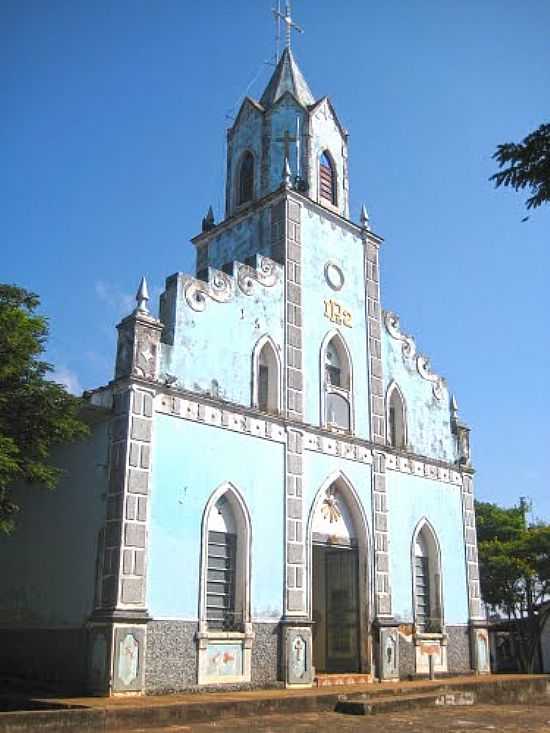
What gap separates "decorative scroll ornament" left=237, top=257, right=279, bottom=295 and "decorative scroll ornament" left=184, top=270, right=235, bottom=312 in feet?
1.36

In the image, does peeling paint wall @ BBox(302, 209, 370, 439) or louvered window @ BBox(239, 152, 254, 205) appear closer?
peeling paint wall @ BBox(302, 209, 370, 439)

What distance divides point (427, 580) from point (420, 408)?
4983 mm

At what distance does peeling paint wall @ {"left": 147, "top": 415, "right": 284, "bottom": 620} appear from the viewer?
52.2ft

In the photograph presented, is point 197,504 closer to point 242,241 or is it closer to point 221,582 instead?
point 221,582

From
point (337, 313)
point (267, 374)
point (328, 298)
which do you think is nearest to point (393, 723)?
point (267, 374)

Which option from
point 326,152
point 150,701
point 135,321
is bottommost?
point 150,701

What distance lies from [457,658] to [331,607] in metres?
4.17

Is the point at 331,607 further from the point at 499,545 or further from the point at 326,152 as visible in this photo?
the point at 499,545

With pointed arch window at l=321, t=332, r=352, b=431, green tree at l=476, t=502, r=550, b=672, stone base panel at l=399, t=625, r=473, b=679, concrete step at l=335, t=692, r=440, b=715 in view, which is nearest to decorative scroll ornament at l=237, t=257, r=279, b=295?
pointed arch window at l=321, t=332, r=352, b=431

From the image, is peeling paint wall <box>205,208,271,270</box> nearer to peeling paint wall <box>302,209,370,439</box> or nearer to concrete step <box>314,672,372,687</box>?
peeling paint wall <box>302,209,370,439</box>

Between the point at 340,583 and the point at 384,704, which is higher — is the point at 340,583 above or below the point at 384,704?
above

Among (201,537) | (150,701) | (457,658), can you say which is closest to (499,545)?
(457,658)

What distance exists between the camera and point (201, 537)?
54.7ft

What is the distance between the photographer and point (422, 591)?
22.5 m
